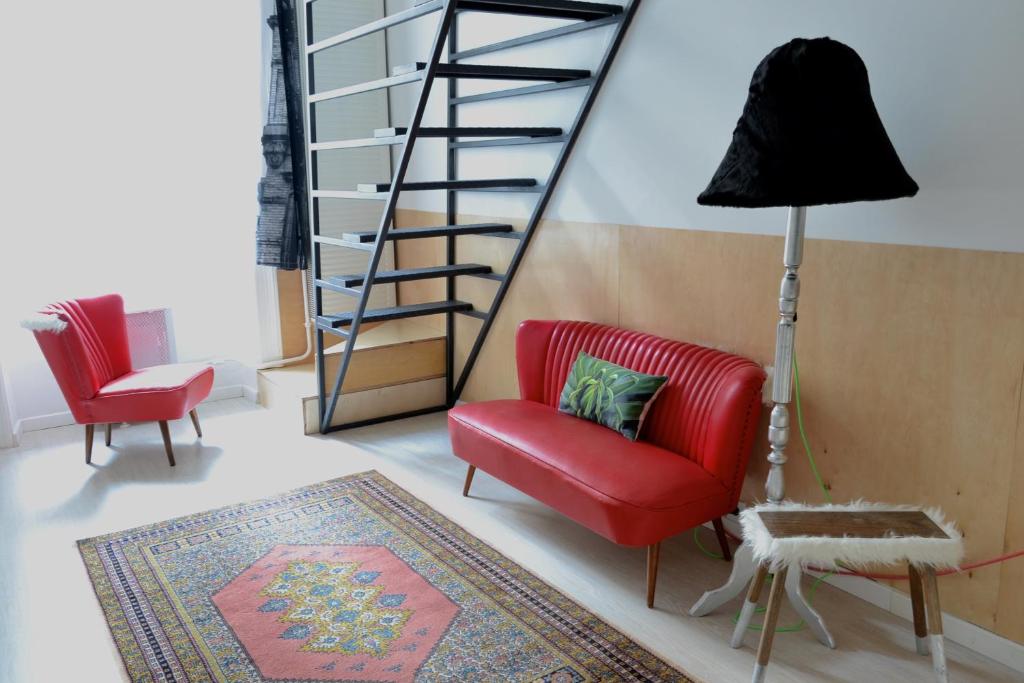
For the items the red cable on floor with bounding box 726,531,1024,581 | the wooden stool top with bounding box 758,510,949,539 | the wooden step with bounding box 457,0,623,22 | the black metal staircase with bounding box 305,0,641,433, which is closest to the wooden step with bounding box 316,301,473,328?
the black metal staircase with bounding box 305,0,641,433

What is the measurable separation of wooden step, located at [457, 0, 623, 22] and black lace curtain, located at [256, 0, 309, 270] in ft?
5.80

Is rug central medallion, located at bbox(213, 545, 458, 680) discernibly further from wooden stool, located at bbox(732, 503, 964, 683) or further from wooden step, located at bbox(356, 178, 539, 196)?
wooden step, located at bbox(356, 178, 539, 196)

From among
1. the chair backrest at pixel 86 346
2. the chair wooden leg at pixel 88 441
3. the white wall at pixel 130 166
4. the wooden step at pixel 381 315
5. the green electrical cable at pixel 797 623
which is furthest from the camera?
the white wall at pixel 130 166

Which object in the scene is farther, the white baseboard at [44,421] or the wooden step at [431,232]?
the white baseboard at [44,421]

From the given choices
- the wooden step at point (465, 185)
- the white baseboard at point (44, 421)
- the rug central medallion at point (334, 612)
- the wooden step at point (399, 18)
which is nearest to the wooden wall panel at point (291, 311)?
the white baseboard at point (44, 421)

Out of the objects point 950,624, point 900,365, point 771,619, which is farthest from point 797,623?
point 900,365

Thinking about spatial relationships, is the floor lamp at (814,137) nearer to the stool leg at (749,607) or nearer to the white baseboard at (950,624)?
the stool leg at (749,607)

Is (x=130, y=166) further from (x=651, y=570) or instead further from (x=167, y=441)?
(x=651, y=570)

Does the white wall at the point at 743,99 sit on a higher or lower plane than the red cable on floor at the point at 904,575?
higher

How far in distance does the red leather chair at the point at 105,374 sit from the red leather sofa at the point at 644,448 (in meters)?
1.45

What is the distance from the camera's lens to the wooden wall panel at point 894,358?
2250mm

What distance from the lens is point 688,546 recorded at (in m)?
3.05

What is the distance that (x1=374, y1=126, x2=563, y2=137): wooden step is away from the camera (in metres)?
3.36

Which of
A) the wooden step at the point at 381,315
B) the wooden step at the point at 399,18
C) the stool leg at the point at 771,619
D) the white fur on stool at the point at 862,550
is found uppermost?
the wooden step at the point at 399,18
